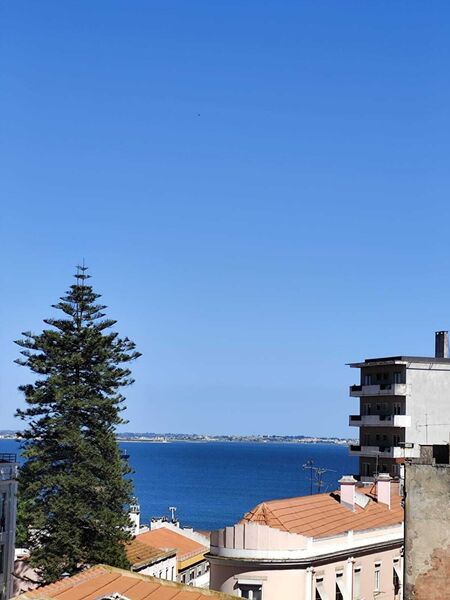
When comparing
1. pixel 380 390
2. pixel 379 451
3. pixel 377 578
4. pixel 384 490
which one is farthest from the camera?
pixel 380 390

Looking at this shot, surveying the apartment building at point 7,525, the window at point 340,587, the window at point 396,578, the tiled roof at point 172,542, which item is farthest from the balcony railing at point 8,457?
the window at point 340,587

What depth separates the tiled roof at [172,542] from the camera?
58.8 metres

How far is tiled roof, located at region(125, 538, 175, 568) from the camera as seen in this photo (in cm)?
4922

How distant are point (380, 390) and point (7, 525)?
2679 centimetres

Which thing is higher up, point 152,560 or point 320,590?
point 320,590

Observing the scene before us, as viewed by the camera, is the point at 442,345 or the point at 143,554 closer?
the point at 143,554

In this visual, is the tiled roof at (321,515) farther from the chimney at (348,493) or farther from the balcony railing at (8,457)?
the balcony railing at (8,457)

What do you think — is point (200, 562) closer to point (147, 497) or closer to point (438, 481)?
point (438, 481)

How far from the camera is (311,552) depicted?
29.0m

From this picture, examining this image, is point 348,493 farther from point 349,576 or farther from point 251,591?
point 251,591

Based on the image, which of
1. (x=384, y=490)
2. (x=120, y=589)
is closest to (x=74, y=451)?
(x=384, y=490)

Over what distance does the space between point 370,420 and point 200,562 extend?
1436 cm

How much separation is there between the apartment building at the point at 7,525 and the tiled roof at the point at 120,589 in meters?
26.6

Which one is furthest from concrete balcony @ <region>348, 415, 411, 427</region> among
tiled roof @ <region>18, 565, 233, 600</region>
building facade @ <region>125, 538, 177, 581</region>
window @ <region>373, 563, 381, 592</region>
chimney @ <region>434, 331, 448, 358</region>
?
tiled roof @ <region>18, 565, 233, 600</region>
